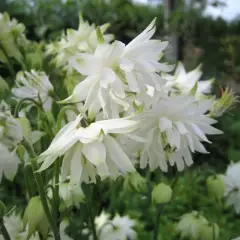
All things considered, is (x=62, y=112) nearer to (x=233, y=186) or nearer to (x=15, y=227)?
(x=15, y=227)

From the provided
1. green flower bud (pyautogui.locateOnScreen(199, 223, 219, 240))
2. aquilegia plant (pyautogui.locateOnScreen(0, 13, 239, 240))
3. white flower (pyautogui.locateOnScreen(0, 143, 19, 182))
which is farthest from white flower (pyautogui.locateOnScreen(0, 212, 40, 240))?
green flower bud (pyautogui.locateOnScreen(199, 223, 219, 240))

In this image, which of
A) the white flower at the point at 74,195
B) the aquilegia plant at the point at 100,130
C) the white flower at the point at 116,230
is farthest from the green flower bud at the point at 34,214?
the white flower at the point at 116,230

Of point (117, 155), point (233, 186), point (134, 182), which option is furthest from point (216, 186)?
point (117, 155)

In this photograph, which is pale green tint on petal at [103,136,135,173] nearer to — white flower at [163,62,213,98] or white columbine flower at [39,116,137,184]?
white columbine flower at [39,116,137,184]

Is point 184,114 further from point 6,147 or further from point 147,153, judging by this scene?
point 6,147

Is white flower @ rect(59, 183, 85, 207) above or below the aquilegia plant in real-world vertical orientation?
below
